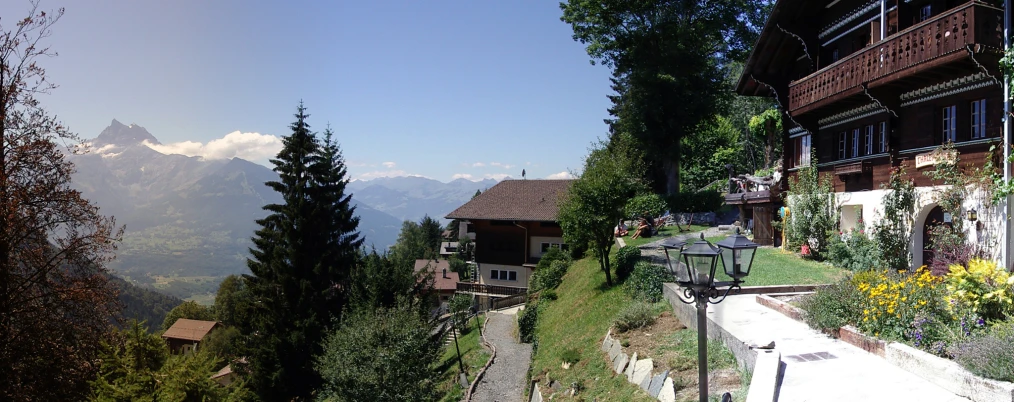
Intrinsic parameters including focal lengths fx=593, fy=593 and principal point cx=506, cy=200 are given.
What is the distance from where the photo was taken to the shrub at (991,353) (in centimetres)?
704

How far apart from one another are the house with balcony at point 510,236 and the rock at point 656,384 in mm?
29807

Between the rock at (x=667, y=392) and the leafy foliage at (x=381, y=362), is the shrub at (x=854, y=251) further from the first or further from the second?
the leafy foliage at (x=381, y=362)

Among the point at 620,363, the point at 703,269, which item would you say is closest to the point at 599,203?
the point at 620,363

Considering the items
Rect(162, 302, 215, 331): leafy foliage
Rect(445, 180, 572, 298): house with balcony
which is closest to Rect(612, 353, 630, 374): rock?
Rect(445, 180, 572, 298): house with balcony

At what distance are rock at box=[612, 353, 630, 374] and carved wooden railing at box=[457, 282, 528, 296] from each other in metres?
27.8

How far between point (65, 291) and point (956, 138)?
20.1m

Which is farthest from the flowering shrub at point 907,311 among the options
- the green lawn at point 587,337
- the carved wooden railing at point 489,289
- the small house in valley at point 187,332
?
the small house in valley at point 187,332

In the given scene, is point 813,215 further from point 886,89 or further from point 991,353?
point 991,353

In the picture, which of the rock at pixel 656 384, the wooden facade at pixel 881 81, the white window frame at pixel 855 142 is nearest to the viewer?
the rock at pixel 656 384

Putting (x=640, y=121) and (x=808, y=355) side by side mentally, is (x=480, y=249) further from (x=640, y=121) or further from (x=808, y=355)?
(x=808, y=355)

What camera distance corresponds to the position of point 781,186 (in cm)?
2497

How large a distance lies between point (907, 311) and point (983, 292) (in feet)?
3.32

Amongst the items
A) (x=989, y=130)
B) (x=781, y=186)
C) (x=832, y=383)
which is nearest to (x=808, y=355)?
(x=832, y=383)

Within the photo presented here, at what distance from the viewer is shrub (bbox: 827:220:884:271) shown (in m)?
17.2
